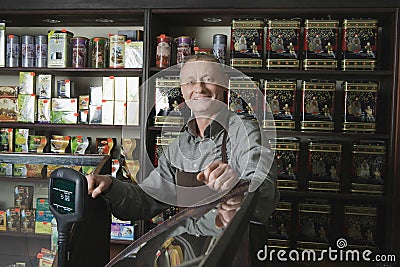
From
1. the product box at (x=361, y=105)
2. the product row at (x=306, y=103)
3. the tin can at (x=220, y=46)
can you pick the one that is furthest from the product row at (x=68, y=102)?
the product box at (x=361, y=105)

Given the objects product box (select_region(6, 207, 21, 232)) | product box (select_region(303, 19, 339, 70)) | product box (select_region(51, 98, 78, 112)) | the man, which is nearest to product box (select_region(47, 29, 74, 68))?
product box (select_region(51, 98, 78, 112))

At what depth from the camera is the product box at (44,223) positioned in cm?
135

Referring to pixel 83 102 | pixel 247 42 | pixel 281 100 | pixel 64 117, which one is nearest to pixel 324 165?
pixel 281 100

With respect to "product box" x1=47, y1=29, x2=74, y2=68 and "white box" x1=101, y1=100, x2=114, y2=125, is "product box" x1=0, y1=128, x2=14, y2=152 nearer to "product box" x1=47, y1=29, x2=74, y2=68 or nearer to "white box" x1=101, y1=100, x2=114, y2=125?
"product box" x1=47, y1=29, x2=74, y2=68

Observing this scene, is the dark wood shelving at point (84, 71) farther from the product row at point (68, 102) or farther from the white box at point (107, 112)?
the white box at point (107, 112)

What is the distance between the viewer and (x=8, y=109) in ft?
12.8

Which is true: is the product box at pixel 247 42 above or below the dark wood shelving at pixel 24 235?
above

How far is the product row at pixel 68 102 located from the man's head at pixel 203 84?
1888 mm

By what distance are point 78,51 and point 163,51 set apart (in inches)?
24.4

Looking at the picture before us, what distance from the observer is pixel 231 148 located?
162 centimetres

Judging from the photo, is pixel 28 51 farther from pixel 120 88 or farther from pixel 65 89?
pixel 120 88

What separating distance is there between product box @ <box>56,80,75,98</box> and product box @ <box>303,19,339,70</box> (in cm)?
164

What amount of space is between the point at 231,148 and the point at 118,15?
2294 mm

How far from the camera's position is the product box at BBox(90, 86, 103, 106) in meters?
3.74
